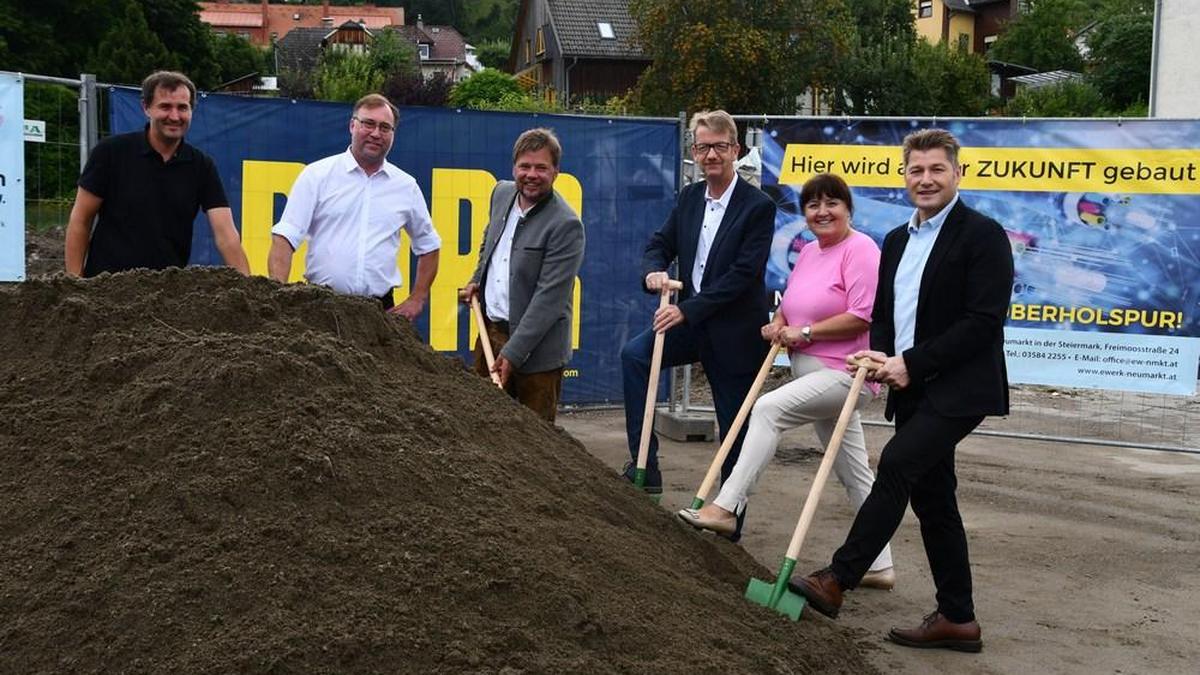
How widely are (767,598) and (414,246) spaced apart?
275 cm

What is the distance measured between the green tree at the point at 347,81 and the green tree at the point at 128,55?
19.4 ft

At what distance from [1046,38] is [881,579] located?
70017mm

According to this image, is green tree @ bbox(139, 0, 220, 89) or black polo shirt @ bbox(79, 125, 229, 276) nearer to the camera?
black polo shirt @ bbox(79, 125, 229, 276)

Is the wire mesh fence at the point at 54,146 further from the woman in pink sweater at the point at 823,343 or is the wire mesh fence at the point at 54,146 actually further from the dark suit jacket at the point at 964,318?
the dark suit jacket at the point at 964,318

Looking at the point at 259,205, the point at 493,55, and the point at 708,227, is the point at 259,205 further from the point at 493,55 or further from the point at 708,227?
the point at 493,55

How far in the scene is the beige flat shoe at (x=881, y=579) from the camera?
19.0 feet

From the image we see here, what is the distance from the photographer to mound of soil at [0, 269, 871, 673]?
134 inches

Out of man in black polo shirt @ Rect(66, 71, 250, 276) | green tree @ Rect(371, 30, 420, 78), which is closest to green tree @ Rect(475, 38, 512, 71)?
green tree @ Rect(371, 30, 420, 78)

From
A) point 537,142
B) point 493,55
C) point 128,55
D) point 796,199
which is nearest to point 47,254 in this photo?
point 796,199

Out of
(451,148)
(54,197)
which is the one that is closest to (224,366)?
(451,148)

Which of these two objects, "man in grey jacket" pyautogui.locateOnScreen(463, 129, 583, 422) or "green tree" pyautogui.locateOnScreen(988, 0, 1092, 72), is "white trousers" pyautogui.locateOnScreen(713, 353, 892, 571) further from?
"green tree" pyautogui.locateOnScreen(988, 0, 1092, 72)

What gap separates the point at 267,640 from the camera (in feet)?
10.8

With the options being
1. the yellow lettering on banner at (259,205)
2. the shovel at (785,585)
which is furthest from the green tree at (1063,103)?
the shovel at (785,585)

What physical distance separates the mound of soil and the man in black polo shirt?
38.2 inches
